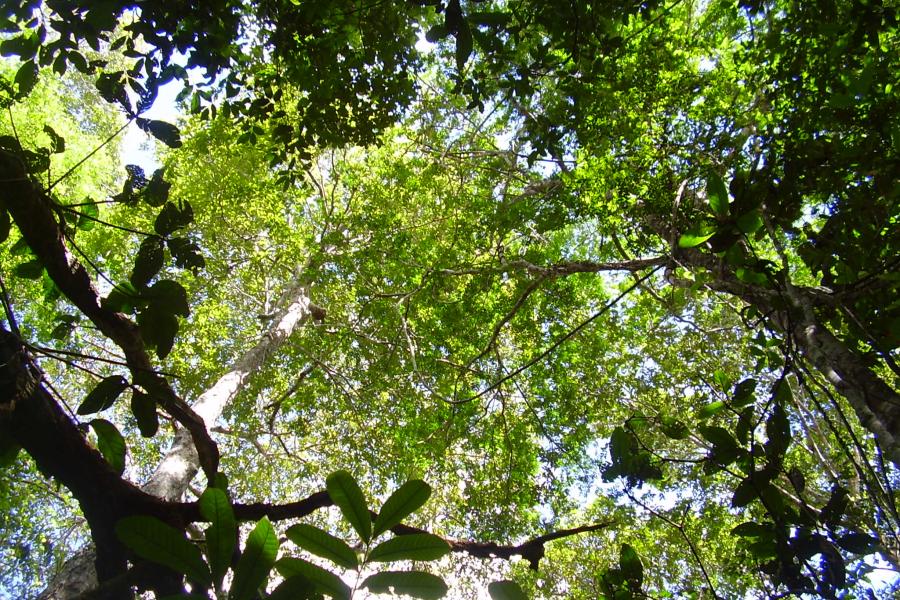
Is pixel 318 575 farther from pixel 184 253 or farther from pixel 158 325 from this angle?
pixel 184 253

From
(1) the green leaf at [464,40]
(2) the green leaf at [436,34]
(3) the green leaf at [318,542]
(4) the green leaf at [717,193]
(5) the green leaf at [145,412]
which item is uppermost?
(2) the green leaf at [436,34]

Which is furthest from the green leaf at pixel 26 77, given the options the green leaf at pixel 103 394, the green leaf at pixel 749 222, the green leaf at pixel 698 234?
the green leaf at pixel 749 222

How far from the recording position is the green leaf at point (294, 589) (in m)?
0.68

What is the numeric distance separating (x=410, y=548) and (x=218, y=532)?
0.29 meters

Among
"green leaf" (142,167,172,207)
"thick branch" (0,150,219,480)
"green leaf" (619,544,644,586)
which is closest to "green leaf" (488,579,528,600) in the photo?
"thick branch" (0,150,219,480)

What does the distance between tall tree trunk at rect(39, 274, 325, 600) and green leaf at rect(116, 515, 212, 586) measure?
1879 millimetres

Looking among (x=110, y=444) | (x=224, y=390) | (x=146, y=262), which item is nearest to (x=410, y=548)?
(x=110, y=444)

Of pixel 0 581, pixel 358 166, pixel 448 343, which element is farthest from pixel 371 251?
pixel 0 581

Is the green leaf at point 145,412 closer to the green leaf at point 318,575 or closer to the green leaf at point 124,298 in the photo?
the green leaf at point 124,298

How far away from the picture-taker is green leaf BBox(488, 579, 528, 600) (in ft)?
2.48

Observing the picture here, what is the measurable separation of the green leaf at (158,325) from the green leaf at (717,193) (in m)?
1.52

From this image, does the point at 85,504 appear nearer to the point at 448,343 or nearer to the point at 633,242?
the point at 633,242

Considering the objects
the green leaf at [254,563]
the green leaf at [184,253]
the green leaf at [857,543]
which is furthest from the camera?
the green leaf at [184,253]

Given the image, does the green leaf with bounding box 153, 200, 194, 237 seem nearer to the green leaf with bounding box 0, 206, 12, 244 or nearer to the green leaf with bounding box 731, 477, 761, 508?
the green leaf with bounding box 0, 206, 12, 244
